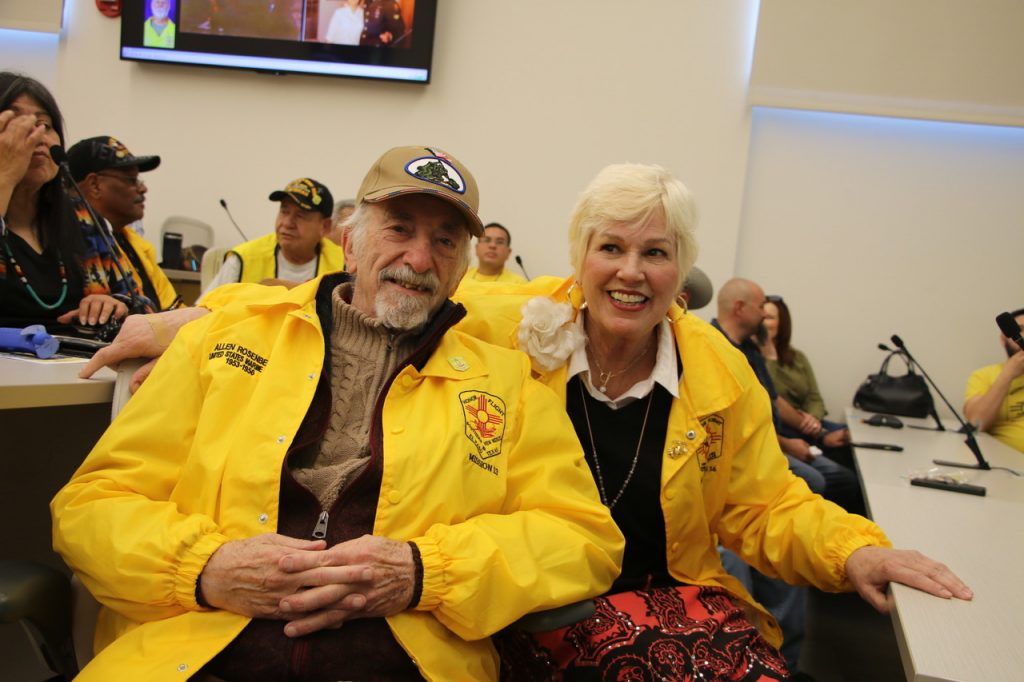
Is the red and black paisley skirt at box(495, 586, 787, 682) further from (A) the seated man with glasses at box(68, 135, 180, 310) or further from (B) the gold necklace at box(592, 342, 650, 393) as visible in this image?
(A) the seated man with glasses at box(68, 135, 180, 310)

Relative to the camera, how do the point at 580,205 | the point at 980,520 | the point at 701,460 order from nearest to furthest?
the point at 701,460, the point at 580,205, the point at 980,520

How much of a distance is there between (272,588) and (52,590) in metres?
0.32

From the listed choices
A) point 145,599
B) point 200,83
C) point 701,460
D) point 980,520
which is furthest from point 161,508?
point 200,83

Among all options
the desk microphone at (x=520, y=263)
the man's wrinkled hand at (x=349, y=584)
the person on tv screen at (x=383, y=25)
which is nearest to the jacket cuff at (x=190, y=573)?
the man's wrinkled hand at (x=349, y=584)

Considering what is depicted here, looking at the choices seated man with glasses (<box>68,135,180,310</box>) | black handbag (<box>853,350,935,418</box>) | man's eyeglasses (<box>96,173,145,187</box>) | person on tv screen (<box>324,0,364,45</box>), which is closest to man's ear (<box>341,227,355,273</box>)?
seated man with glasses (<box>68,135,180,310</box>)

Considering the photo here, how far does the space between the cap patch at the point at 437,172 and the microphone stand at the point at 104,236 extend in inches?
42.5

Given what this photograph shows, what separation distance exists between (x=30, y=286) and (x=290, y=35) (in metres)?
4.15

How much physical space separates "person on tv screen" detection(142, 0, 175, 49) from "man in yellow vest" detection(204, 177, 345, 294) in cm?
225

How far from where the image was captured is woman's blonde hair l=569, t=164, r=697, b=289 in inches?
65.4

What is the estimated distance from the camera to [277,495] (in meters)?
1.27

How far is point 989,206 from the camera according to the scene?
5.20 metres

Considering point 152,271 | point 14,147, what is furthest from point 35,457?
point 152,271

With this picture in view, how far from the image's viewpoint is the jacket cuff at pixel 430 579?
1216mm

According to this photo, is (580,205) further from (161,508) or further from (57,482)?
(57,482)
